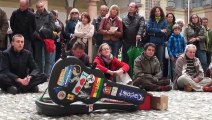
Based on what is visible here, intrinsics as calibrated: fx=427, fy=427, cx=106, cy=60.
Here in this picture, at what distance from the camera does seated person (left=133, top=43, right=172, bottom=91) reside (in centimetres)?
764

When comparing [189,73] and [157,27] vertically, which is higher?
[157,27]

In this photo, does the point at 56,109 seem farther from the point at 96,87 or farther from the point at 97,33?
the point at 97,33

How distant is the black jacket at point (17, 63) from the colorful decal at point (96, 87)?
2456 millimetres

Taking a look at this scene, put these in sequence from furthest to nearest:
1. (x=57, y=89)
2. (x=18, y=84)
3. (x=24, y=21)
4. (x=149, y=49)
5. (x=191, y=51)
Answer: (x=24, y=21)
(x=191, y=51)
(x=149, y=49)
(x=18, y=84)
(x=57, y=89)

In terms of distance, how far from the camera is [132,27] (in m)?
8.70

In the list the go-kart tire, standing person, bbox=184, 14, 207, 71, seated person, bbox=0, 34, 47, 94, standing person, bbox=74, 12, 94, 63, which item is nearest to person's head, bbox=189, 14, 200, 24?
standing person, bbox=184, 14, 207, 71

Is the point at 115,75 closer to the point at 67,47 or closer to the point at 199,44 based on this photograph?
the point at 67,47

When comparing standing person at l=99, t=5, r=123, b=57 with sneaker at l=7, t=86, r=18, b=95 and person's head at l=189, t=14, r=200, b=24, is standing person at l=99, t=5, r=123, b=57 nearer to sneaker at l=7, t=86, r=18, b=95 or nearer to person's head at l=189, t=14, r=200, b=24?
person's head at l=189, t=14, r=200, b=24

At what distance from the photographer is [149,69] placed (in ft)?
25.5

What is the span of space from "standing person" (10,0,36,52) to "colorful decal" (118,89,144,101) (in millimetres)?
4093

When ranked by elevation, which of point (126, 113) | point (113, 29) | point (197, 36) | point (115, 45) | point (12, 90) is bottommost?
point (126, 113)

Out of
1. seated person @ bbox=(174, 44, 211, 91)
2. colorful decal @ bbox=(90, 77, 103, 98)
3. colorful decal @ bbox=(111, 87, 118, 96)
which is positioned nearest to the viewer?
Answer: colorful decal @ bbox=(90, 77, 103, 98)

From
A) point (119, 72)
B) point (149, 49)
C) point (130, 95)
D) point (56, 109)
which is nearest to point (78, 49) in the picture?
point (119, 72)

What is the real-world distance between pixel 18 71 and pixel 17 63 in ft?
0.51
